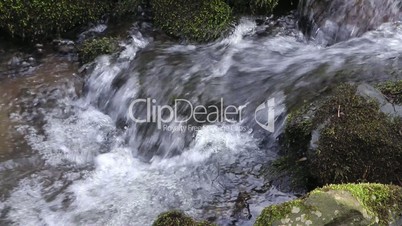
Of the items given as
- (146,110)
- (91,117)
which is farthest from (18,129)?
(146,110)

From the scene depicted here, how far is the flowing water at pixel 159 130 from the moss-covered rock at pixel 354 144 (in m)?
0.47

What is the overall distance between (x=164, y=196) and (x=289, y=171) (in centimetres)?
104

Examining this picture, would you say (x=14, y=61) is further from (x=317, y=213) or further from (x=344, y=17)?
(x=317, y=213)

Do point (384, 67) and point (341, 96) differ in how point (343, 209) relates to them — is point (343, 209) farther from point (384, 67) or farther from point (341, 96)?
point (384, 67)

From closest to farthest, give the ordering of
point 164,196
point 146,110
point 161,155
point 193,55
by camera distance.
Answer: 1. point 164,196
2. point 161,155
3. point 146,110
4. point 193,55

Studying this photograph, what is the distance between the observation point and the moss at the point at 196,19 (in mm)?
6461

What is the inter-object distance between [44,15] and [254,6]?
8.64ft

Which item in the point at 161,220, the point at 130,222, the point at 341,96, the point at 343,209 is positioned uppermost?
the point at 341,96

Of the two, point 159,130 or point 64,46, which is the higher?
point 64,46

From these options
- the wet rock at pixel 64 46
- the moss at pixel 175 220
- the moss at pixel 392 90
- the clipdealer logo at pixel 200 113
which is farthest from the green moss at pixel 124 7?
the moss at pixel 175 220

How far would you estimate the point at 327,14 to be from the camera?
6.28 m

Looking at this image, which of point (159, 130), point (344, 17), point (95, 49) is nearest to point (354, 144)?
point (159, 130)

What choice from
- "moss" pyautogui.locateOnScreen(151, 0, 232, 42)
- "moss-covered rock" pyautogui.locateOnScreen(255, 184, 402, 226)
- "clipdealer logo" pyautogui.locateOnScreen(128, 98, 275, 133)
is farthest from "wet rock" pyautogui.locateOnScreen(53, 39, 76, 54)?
"moss-covered rock" pyautogui.locateOnScreen(255, 184, 402, 226)

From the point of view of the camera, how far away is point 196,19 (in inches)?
256
